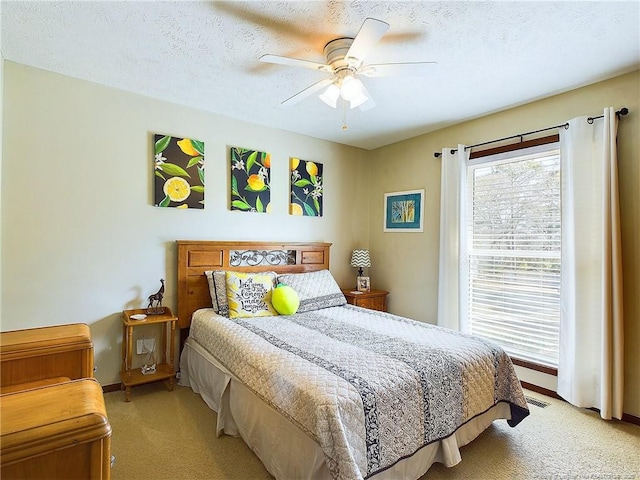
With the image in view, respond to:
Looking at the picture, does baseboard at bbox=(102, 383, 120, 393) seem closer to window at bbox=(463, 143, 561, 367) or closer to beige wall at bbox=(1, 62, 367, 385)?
beige wall at bbox=(1, 62, 367, 385)

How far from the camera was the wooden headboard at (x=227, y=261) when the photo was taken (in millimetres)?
3115

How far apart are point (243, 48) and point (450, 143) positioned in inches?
95.6

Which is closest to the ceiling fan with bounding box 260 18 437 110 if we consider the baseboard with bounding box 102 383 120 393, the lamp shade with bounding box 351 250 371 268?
the lamp shade with bounding box 351 250 371 268

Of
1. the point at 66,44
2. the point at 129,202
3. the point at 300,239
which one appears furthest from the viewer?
the point at 300,239

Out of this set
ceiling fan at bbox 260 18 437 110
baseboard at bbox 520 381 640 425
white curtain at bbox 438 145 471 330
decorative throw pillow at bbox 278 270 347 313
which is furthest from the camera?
white curtain at bbox 438 145 471 330

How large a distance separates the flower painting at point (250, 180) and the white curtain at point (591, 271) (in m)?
2.75

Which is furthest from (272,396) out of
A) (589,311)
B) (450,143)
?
(450,143)

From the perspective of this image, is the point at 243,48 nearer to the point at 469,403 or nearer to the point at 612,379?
the point at 469,403

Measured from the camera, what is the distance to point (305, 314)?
309 cm

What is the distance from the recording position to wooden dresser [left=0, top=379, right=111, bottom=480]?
0.67 m

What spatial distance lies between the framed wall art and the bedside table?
838mm

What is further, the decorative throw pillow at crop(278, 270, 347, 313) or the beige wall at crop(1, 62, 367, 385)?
the decorative throw pillow at crop(278, 270, 347, 313)

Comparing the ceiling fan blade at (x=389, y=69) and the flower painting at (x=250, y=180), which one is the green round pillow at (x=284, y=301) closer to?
the flower painting at (x=250, y=180)

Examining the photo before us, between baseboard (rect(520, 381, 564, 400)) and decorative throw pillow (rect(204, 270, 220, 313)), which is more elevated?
decorative throw pillow (rect(204, 270, 220, 313))
